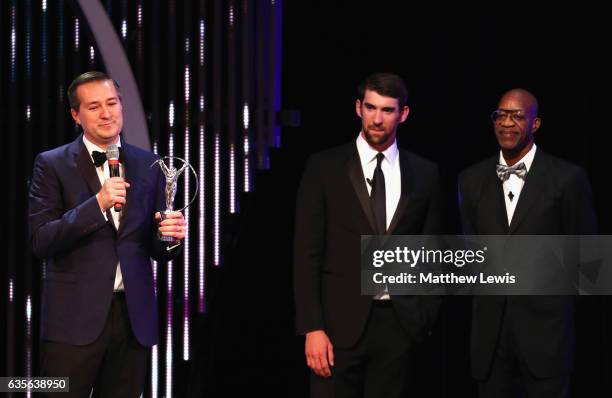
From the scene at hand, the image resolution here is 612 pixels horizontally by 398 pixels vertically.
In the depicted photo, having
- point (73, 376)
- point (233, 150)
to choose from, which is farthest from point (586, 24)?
point (73, 376)

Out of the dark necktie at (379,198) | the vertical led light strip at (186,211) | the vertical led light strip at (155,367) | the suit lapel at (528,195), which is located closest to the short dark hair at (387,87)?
the dark necktie at (379,198)

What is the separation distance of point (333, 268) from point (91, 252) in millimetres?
948

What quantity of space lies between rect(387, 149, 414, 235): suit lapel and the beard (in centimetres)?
12

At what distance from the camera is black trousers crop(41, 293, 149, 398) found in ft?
10.7

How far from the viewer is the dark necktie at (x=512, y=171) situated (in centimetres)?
393

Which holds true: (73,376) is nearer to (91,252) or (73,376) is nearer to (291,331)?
(91,252)

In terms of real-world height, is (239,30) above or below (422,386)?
above

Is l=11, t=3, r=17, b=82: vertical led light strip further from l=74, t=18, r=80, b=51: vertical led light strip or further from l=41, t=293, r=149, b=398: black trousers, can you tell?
l=41, t=293, r=149, b=398: black trousers

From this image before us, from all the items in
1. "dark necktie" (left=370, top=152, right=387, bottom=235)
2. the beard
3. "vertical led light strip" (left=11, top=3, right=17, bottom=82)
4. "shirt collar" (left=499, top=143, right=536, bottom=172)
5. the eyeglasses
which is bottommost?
"dark necktie" (left=370, top=152, right=387, bottom=235)

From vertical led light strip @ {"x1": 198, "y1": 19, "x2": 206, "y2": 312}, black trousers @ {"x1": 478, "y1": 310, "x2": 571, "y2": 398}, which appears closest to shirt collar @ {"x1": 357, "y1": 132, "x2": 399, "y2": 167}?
black trousers @ {"x1": 478, "y1": 310, "x2": 571, "y2": 398}

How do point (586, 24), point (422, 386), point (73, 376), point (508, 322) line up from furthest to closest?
point (422, 386) < point (586, 24) < point (508, 322) < point (73, 376)

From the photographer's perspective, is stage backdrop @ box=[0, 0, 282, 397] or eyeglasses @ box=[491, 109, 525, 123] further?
stage backdrop @ box=[0, 0, 282, 397]

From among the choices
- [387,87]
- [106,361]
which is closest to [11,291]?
[106,361]

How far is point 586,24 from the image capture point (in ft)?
14.8
